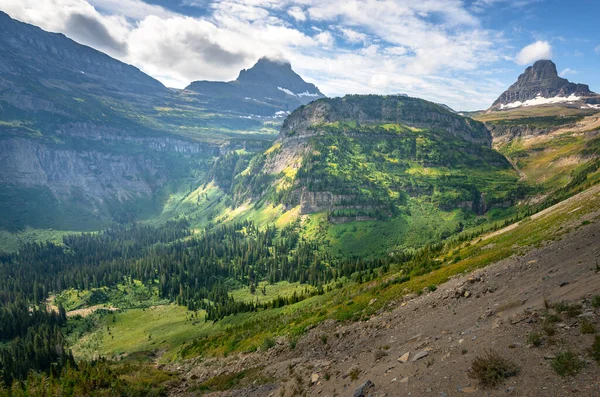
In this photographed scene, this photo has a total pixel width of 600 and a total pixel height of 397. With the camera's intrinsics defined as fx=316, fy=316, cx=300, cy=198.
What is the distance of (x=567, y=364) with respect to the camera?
16422 mm

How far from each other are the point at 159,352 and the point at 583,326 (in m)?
136

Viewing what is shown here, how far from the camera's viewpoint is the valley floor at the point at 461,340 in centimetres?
1845

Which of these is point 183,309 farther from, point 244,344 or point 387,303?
point 387,303

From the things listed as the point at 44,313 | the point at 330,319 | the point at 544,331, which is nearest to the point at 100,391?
the point at 330,319

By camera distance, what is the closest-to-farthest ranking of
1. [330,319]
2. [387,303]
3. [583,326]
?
[583,326]
[387,303]
[330,319]

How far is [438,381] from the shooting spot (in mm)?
20234

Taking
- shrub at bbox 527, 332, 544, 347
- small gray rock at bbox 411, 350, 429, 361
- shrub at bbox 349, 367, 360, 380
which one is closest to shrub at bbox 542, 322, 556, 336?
shrub at bbox 527, 332, 544, 347

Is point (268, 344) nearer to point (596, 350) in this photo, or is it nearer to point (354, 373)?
point (354, 373)

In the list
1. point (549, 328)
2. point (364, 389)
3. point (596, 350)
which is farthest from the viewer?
point (364, 389)

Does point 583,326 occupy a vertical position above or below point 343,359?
above

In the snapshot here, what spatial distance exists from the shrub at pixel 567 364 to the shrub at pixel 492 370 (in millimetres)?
2003

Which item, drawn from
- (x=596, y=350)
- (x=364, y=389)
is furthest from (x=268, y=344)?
(x=596, y=350)

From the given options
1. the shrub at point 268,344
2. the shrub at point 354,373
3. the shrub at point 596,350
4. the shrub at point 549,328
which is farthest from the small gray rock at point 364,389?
the shrub at point 268,344

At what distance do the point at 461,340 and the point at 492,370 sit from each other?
7367 mm
